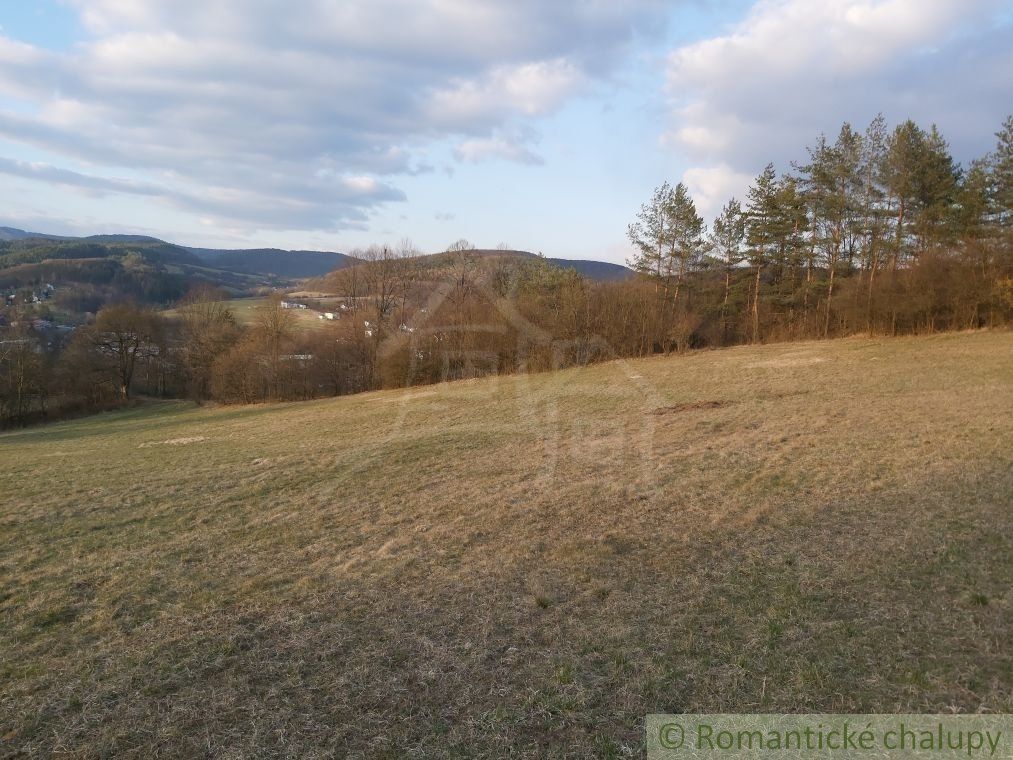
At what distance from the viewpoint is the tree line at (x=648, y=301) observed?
3019 centimetres

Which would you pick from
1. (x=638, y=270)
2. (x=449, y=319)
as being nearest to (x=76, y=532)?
(x=449, y=319)

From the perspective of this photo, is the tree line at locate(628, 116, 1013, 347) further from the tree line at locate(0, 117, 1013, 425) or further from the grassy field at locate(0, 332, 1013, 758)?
the grassy field at locate(0, 332, 1013, 758)

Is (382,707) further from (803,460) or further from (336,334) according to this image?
(336,334)

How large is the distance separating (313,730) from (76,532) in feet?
25.3

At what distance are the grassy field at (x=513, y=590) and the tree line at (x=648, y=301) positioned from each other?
21117 millimetres

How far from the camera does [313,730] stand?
3.87 meters

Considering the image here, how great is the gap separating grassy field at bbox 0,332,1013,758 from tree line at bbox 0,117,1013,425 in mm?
21117

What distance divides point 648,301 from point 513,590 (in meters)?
34.0

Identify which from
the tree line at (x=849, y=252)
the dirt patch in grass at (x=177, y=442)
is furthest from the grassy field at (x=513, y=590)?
the tree line at (x=849, y=252)

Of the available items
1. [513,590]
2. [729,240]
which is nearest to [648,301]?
[729,240]

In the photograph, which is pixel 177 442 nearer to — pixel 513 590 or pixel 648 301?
pixel 513 590

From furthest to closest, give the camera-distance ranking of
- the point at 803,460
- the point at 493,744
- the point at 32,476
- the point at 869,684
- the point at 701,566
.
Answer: the point at 32,476 → the point at 803,460 → the point at 701,566 → the point at 869,684 → the point at 493,744

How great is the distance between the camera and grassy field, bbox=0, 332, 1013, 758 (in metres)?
4.02

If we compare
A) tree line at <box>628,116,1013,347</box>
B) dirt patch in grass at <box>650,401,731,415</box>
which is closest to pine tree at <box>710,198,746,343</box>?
tree line at <box>628,116,1013,347</box>
